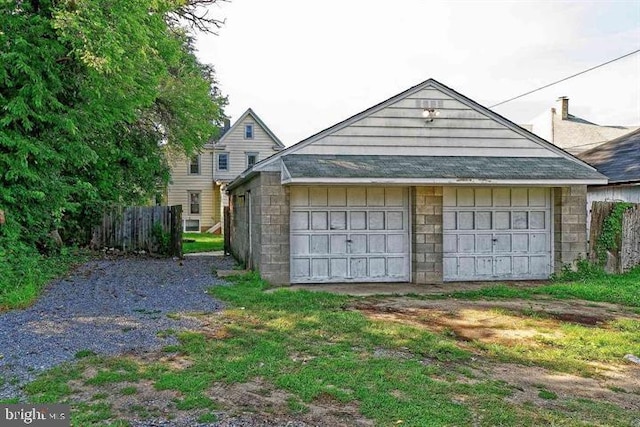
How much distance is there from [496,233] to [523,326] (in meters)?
Answer: 4.22

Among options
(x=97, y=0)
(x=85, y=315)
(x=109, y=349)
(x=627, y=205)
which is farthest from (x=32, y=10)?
(x=627, y=205)

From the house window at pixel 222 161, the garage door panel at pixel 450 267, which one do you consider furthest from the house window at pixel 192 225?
the garage door panel at pixel 450 267

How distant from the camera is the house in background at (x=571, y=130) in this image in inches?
1073

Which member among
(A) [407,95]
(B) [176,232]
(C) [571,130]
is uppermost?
(C) [571,130]

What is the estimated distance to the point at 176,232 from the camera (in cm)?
1522

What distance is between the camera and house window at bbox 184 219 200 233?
28.0 meters

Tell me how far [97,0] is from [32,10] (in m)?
1.49

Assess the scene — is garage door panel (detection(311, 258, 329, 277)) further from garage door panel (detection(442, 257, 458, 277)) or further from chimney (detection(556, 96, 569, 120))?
chimney (detection(556, 96, 569, 120))

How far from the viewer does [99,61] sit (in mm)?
8766

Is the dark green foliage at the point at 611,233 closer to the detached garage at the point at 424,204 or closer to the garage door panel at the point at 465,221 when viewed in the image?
the detached garage at the point at 424,204

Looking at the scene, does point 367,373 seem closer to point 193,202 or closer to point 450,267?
point 450,267

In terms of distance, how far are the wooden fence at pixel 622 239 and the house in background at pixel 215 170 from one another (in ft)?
65.8

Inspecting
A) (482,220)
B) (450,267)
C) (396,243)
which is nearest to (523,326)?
(450,267)

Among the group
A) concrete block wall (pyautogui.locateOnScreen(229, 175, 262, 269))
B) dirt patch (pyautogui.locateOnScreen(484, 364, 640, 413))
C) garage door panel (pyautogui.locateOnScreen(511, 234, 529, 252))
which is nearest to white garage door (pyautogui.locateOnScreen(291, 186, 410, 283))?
concrete block wall (pyautogui.locateOnScreen(229, 175, 262, 269))
